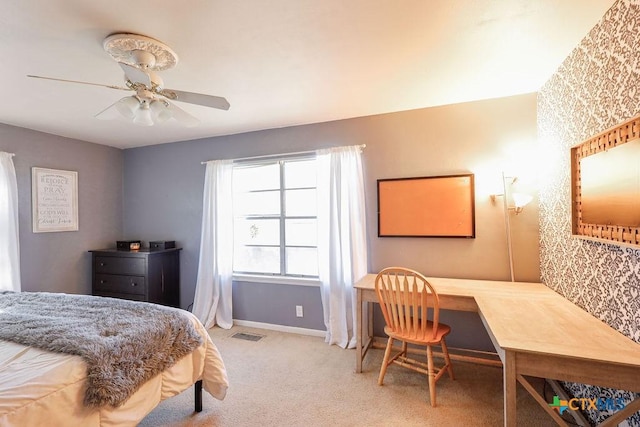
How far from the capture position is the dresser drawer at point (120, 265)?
3.51 metres

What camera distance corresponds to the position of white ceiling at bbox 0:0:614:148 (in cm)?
146

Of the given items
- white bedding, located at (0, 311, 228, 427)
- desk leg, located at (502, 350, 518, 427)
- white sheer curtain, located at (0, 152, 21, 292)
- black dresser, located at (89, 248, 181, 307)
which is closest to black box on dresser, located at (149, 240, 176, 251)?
black dresser, located at (89, 248, 181, 307)

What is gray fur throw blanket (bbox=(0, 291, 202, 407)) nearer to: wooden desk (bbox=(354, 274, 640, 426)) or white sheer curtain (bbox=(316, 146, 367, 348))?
white sheer curtain (bbox=(316, 146, 367, 348))

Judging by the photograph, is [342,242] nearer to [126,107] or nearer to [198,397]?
[198,397]

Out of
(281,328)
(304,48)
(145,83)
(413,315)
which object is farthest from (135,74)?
(281,328)

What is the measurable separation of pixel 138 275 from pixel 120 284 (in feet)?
1.09

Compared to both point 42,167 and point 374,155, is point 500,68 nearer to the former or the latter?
point 374,155

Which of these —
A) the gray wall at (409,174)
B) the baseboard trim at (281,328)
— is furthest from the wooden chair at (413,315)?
the baseboard trim at (281,328)

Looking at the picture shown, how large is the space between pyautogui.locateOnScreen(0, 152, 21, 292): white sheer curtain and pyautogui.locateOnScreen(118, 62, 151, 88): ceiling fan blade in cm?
257

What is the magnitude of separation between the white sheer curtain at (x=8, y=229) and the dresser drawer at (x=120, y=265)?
745 mm

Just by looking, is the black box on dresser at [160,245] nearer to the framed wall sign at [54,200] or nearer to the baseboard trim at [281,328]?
the framed wall sign at [54,200]

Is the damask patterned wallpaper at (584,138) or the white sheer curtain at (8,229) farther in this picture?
the white sheer curtain at (8,229)

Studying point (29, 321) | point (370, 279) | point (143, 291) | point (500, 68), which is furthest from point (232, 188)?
point (500, 68)

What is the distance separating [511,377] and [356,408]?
1.09 meters
